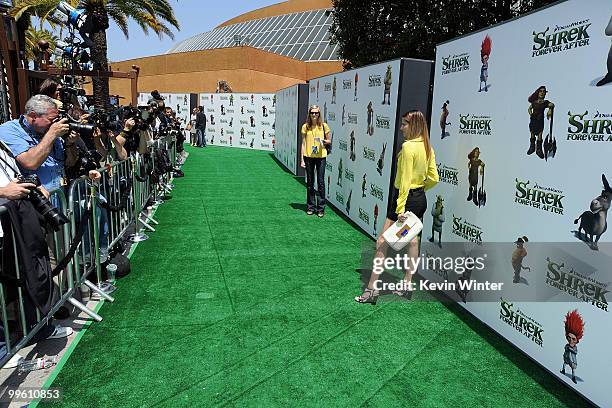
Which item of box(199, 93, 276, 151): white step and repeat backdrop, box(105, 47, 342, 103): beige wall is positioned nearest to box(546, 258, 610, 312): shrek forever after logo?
box(199, 93, 276, 151): white step and repeat backdrop

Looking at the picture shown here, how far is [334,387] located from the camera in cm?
315

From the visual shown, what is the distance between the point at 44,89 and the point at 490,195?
187 inches

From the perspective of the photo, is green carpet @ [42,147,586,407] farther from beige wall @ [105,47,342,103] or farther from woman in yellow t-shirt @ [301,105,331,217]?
beige wall @ [105,47,342,103]

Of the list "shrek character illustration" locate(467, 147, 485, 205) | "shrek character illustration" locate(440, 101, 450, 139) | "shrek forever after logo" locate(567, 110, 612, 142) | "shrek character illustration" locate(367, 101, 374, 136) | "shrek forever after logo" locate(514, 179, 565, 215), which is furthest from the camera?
"shrek character illustration" locate(367, 101, 374, 136)

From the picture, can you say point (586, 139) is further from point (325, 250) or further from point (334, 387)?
point (325, 250)

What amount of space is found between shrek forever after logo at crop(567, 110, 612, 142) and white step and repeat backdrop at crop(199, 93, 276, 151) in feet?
63.4

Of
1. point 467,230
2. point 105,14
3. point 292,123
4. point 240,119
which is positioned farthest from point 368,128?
point 240,119

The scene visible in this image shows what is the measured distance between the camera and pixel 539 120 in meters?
3.36

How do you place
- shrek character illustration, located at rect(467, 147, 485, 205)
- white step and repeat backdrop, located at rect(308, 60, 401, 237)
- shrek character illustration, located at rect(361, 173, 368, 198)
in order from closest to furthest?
shrek character illustration, located at rect(467, 147, 485, 205), white step and repeat backdrop, located at rect(308, 60, 401, 237), shrek character illustration, located at rect(361, 173, 368, 198)

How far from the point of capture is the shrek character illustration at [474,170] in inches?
164

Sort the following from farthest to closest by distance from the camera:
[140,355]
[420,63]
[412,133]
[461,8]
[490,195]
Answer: [461,8] → [420,63] → [412,133] → [490,195] → [140,355]

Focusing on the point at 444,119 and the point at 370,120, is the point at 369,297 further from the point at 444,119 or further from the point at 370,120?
the point at 370,120

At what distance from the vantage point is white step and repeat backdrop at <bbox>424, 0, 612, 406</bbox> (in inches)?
113

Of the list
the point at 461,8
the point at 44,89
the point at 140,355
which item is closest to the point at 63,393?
the point at 140,355
